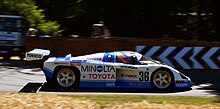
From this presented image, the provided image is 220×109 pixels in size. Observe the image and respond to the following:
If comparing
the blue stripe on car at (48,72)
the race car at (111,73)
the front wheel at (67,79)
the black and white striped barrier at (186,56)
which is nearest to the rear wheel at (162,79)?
the race car at (111,73)

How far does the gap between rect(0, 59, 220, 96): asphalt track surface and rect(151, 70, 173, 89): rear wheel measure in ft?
0.68

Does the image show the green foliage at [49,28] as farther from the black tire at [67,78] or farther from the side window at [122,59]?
the side window at [122,59]

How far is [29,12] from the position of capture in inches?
1144

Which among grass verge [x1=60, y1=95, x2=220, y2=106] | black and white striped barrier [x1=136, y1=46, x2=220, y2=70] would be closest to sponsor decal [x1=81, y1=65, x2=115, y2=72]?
grass verge [x1=60, y1=95, x2=220, y2=106]

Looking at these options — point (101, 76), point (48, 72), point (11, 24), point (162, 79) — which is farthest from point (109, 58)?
point (11, 24)

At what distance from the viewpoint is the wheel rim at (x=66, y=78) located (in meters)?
13.9

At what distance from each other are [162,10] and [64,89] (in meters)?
13.3

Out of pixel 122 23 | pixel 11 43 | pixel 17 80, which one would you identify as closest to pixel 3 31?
pixel 11 43

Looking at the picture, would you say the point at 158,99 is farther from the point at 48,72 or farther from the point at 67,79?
the point at 48,72

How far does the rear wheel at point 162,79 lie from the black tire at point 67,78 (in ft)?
7.17

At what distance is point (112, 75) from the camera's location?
45.5 feet

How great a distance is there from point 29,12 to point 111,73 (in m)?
16.2

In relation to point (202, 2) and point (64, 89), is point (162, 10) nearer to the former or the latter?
point (202, 2)

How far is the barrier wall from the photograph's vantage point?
19516mm
